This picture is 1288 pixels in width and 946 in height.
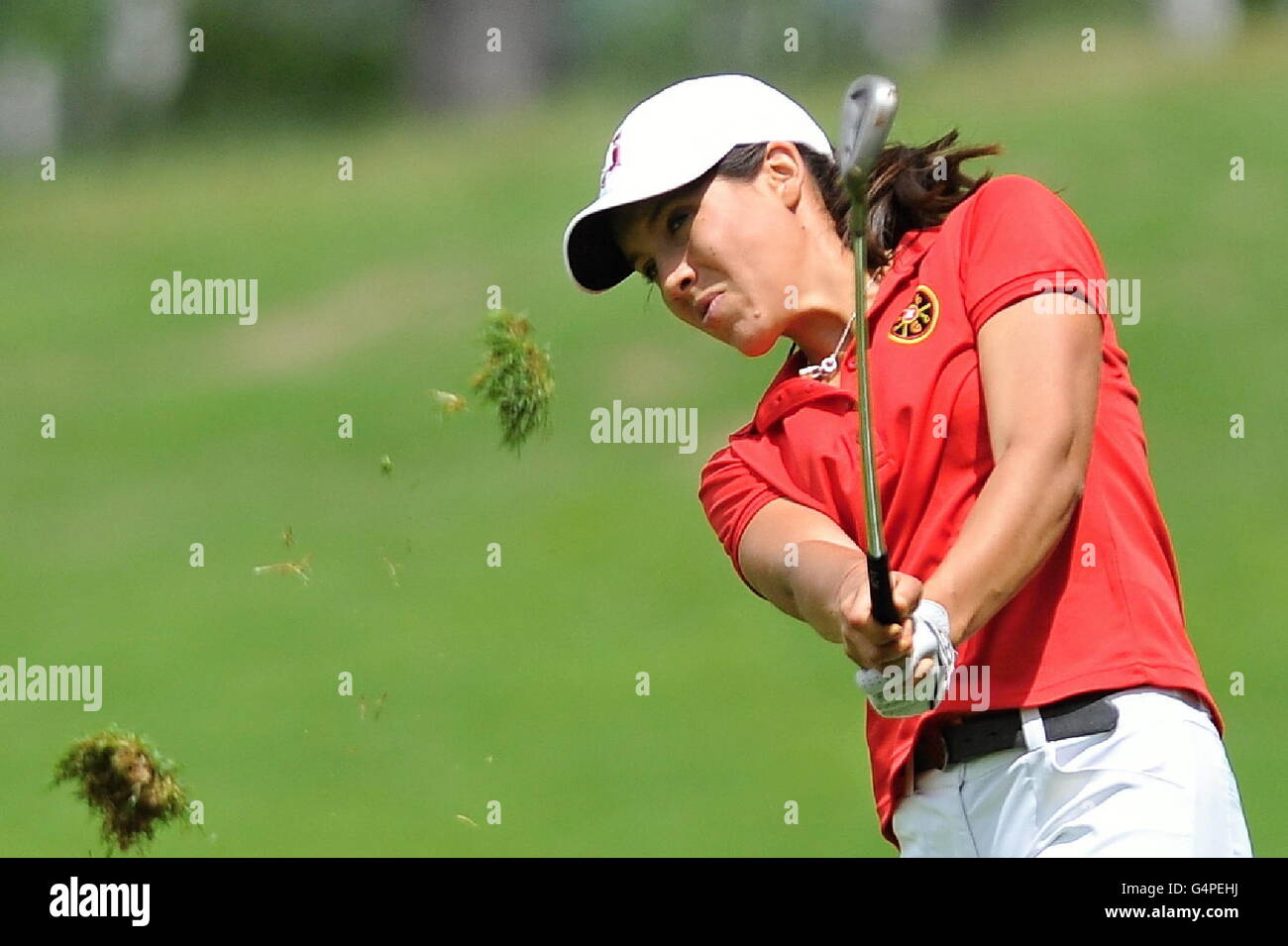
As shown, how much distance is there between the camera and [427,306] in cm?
2614

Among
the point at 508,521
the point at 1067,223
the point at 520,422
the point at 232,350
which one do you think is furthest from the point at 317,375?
the point at 1067,223

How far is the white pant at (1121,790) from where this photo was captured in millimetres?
3898

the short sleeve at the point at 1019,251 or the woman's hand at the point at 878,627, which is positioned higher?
the short sleeve at the point at 1019,251

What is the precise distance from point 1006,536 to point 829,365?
1.91 ft

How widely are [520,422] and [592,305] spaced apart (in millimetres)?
18667

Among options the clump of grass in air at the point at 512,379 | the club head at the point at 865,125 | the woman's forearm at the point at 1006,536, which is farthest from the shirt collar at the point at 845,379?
the clump of grass in air at the point at 512,379

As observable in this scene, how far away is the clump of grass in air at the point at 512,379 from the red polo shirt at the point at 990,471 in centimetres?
144

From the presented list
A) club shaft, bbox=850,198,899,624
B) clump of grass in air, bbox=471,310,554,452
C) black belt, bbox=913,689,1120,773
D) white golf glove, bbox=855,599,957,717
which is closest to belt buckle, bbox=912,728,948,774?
black belt, bbox=913,689,1120,773

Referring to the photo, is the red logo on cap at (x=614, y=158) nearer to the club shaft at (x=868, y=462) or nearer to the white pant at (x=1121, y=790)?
the club shaft at (x=868, y=462)

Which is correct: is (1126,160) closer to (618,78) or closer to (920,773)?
(618,78)

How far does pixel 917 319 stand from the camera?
4.17m

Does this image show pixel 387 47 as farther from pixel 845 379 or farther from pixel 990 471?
pixel 990 471

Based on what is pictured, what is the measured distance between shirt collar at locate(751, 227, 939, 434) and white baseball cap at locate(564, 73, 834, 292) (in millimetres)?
280

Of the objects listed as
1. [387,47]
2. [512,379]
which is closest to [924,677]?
[512,379]
